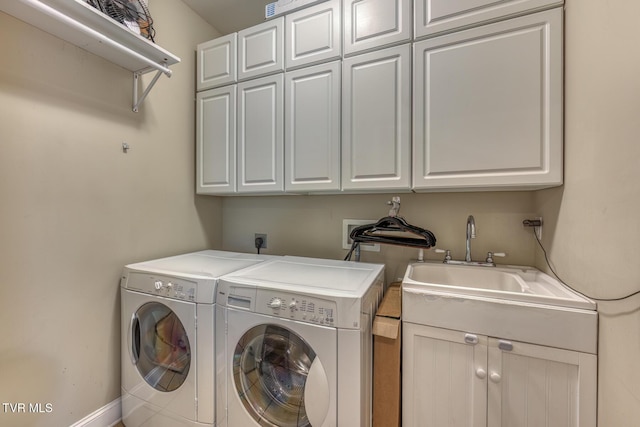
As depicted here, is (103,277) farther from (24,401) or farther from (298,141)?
(298,141)

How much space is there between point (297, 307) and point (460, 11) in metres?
1.56

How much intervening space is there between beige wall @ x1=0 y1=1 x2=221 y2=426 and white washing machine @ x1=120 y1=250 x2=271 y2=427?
0.15 m

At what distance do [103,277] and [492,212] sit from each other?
2287 mm

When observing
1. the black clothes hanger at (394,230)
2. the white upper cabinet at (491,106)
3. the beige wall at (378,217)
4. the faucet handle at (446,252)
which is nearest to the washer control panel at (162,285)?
the beige wall at (378,217)

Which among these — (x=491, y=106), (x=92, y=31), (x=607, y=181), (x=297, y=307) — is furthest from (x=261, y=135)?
(x=607, y=181)

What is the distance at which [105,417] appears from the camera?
1429 mm

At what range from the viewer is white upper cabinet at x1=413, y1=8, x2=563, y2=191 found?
1.07m

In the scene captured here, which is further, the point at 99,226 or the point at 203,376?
the point at 99,226

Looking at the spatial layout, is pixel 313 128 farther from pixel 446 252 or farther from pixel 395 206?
pixel 446 252

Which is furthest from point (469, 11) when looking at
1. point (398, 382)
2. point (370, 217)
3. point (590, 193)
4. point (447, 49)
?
point (398, 382)

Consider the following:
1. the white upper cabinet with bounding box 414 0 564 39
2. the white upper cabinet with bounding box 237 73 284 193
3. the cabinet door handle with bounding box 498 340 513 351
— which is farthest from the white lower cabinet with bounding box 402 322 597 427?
the white upper cabinet with bounding box 414 0 564 39

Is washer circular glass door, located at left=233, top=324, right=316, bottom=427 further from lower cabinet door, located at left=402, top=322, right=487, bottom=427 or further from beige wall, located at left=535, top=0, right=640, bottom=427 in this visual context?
beige wall, located at left=535, top=0, right=640, bottom=427

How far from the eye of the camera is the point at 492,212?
1.46m

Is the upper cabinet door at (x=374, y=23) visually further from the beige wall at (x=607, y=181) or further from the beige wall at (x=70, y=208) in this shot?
the beige wall at (x=70, y=208)
